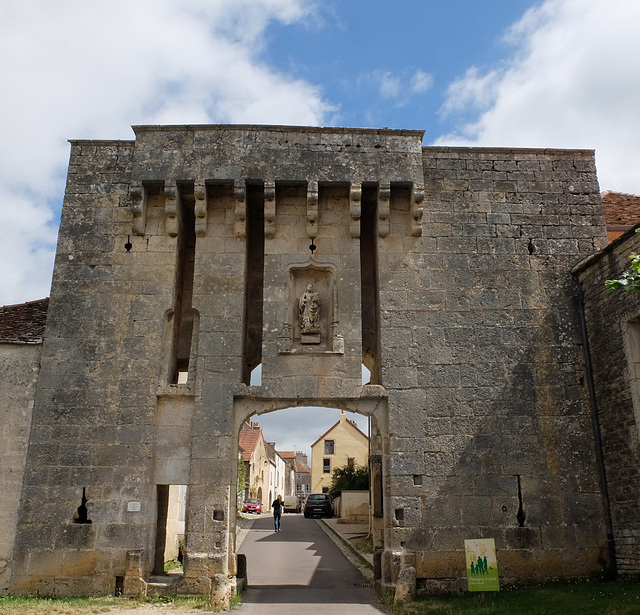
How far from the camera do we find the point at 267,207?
30.1ft

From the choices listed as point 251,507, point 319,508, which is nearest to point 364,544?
point 319,508

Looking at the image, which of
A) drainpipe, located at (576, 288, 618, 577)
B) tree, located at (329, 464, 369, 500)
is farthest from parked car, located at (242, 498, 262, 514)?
drainpipe, located at (576, 288, 618, 577)

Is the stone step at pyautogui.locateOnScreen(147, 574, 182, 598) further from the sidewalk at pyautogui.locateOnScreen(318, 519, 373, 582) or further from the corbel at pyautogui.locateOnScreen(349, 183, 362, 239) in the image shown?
the corbel at pyautogui.locateOnScreen(349, 183, 362, 239)

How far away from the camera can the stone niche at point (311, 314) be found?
8828 mm

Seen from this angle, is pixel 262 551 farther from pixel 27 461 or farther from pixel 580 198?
pixel 580 198

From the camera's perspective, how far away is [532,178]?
31.6ft

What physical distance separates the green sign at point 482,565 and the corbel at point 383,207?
4478 mm

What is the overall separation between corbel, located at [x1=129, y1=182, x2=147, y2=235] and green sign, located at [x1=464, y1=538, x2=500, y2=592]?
630 centimetres


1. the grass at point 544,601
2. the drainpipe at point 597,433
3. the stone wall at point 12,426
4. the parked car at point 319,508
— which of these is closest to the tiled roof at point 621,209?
the drainpipe at point 597,433

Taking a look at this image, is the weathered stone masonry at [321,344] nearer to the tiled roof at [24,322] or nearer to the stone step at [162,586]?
the stone step at [162,586]

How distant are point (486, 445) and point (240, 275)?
14.0 feet

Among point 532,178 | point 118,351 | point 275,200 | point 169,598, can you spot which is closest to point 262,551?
point 169,598

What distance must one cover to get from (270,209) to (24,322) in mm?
4171

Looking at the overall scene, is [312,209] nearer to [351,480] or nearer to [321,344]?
[321,344]
